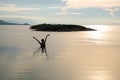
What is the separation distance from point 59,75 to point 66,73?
4.10 feet

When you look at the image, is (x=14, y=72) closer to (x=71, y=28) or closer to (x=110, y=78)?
(x=110, y=78)

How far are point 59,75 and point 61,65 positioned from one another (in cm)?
650

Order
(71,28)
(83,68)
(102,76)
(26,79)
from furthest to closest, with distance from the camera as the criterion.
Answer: (71,28) → (83,68) → (102,76) → (26,79)

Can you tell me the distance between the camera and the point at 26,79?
26328 mm

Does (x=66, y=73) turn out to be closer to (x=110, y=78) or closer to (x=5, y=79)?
(x=110, y=78)

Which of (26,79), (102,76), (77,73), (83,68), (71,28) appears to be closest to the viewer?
(26,79)

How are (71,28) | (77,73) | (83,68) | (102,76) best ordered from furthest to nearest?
(71,28) → (83,68) → (77,73) → (102,76)

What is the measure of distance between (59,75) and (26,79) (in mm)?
3813

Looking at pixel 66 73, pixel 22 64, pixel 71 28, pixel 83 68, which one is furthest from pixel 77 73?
pixel 71 28

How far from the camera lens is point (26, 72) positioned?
2973 cm

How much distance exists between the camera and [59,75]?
28.6 m

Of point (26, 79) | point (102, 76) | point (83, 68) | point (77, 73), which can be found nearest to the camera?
point (26, 79)

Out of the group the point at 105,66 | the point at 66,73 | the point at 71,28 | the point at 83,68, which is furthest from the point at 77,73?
the point at 71,28

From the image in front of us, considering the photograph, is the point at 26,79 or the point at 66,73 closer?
the point at 26,79
